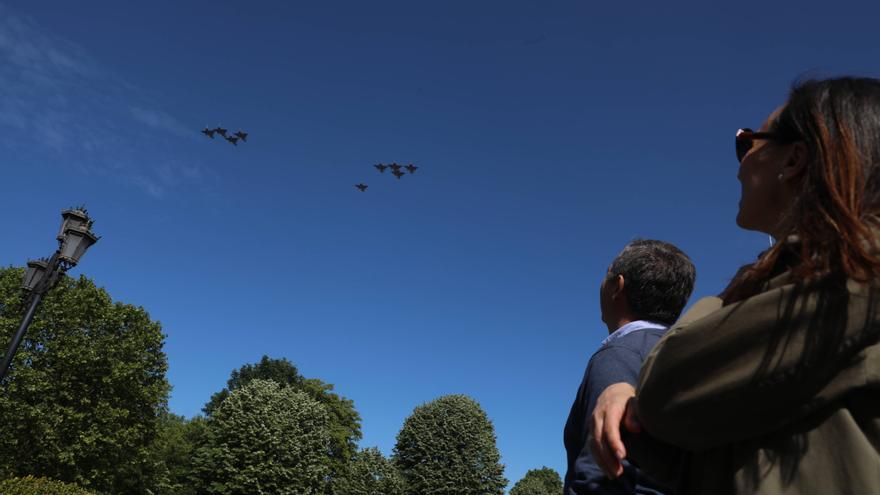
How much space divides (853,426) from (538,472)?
9580 centimetres

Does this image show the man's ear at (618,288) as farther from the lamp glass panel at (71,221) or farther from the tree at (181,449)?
the tree at (181,449)

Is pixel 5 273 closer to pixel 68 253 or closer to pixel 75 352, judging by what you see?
pixel 75 352

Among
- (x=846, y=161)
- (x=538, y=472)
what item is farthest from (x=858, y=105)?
(x=538, y=472)

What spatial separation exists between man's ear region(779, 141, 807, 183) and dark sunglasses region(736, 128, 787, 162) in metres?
0.11

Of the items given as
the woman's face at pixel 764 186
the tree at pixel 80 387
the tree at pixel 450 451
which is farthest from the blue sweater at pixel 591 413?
the tree at pixel 450 451

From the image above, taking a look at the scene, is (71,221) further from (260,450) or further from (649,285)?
(260,450)

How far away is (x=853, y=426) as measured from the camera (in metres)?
1.24

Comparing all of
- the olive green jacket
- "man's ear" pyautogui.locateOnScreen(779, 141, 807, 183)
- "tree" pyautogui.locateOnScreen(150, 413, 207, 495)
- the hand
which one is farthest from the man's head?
"tree" pyautogui.locateOnScreen(150, 413, 207, 495)

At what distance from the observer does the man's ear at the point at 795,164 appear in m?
1.60

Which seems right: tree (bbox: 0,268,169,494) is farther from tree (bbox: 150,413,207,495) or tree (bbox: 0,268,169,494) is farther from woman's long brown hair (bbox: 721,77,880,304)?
woman's long brown hair (bbox: 721,77,880,304)

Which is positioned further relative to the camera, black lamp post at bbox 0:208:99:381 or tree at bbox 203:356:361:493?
tree at bbox 203:356:361:493

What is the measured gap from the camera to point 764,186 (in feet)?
5.70

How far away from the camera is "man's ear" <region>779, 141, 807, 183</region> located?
5.25 ft

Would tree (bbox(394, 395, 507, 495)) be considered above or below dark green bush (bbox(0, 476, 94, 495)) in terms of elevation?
above
